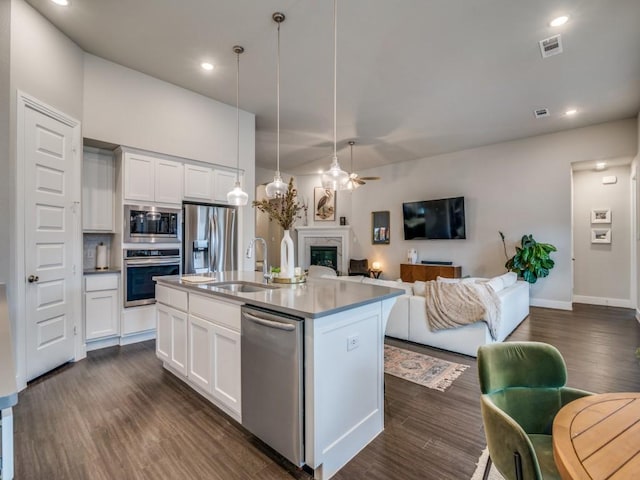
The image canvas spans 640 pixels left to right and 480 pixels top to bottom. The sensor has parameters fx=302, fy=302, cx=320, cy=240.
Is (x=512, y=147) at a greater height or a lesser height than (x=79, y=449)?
greater

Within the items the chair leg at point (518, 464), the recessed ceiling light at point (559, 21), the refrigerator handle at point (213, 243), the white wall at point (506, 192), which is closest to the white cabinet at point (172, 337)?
the refrigerator handle at point (213, 243)

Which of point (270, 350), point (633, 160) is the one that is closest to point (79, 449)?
point (270, 350)

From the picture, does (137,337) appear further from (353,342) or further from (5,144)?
(353,342)

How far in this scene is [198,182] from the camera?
4414mm

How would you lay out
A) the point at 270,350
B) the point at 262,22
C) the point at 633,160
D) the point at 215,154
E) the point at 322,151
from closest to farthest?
1. the point at 270,350
2. the point at 262,22
3. the point at 215,154
4. the point at 633,160
5. the point at 322,151

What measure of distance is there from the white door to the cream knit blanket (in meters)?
4.00

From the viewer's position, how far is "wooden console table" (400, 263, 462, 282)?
21.5 ft

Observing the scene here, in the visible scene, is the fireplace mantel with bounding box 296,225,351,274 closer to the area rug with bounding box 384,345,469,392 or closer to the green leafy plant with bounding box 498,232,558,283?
the green leafy plant with bounding box 498,232,558,283

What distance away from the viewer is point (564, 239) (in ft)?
18.4

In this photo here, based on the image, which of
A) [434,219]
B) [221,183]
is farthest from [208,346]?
[434,219]

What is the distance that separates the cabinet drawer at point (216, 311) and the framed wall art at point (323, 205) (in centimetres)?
672

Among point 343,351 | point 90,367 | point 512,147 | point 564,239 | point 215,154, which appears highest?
point 512,147

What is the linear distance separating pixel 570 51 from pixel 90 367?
6168mm

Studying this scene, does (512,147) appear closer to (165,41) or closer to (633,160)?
(633,160)
